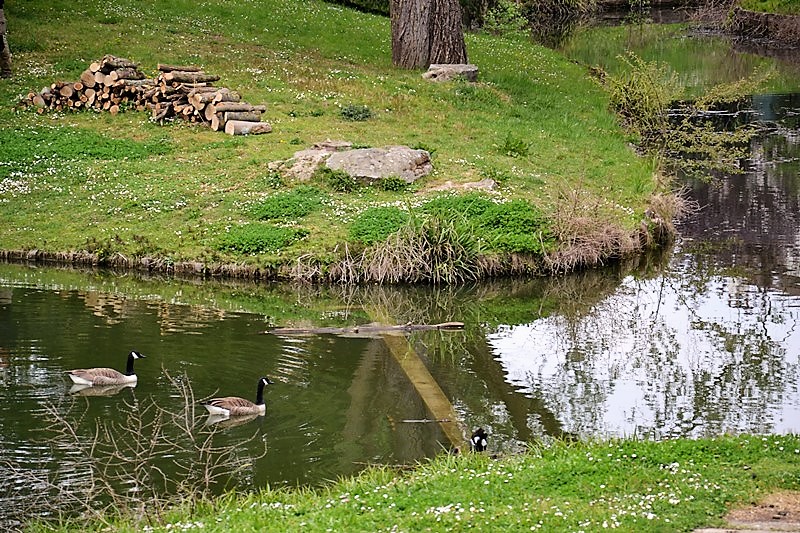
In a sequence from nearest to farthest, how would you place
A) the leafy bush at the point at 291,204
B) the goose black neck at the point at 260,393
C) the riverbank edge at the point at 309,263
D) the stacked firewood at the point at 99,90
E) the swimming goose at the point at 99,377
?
the goose black neck at the point at 260,393
the swimming goose at the point at 99,377
the riverbank edge at the point at 309,263
the leafy bush at the point at 291,204
the stacked firewood at the point at 99,90

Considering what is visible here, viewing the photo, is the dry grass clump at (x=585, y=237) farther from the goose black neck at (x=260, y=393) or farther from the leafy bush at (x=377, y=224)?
the goose black neck at (x=260, y=393)

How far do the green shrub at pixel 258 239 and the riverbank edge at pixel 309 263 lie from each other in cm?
49

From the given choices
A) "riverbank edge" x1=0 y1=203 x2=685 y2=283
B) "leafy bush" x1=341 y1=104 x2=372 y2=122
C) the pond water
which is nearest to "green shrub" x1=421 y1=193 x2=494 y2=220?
"riverbank edge" x1=0 y1=203 x2=685 y2=283

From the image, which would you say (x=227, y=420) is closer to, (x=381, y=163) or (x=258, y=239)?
(x=258, y=239)

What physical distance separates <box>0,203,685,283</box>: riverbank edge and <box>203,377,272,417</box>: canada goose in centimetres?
692

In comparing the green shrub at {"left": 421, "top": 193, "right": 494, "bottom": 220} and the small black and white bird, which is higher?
the green shrub at {"left": 421, "top": 193, "right": 494, "bottom": 220}

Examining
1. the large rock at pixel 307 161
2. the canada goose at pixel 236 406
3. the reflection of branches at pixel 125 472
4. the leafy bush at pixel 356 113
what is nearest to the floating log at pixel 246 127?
the leafy bush at pixel 356 113

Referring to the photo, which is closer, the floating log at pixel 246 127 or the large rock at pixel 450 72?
the floating log at pixel 246 127

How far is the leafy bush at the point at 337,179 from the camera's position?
24062mm

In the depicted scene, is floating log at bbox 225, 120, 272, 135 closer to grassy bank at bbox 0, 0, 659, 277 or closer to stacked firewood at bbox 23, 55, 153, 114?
grassy bank at bbox 0, 0, 659, 277

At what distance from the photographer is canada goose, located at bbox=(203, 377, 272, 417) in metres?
13.6

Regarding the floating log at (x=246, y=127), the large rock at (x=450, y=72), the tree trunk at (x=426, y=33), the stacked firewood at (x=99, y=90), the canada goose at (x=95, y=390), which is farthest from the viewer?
the tree trunk at (x=426, y=33)

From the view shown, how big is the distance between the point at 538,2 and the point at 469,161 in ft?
133

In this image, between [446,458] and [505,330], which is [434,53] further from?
[446,458]
